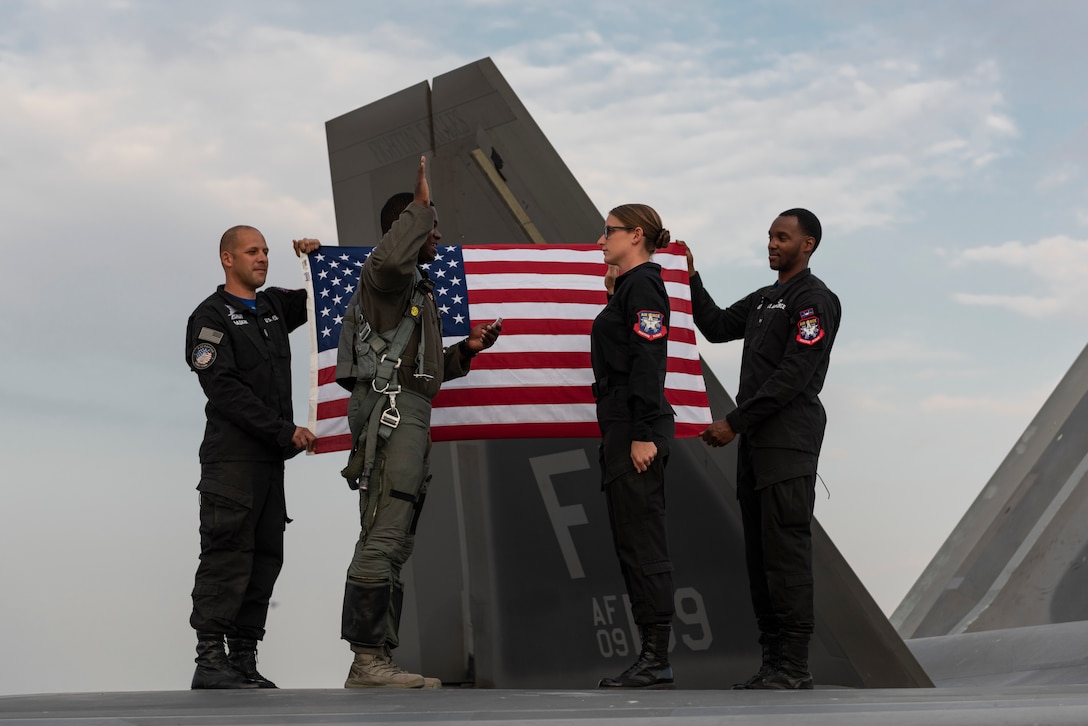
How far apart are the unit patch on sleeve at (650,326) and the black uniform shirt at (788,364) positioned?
392 mm

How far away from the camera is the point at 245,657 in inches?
158

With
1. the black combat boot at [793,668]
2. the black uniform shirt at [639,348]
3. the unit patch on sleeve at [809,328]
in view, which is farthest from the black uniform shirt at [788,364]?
the black combat boot at [793,668]

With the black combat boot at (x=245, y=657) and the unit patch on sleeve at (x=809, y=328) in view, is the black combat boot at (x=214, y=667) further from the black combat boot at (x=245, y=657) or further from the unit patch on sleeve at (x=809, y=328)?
the unit patch on sleeve at (x=809, y=328)

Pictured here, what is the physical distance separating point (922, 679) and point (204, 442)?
8.90 ft

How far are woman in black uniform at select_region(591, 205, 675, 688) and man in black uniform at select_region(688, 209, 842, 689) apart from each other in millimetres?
326

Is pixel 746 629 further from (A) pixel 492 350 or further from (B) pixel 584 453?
(A) pixel 492 350

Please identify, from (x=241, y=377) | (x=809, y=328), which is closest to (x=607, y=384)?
(x=809, y=328)

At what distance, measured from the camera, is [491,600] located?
4.37 meters

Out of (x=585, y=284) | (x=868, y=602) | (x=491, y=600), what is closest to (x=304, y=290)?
(x=585, y=284)

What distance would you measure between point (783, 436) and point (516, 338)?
1.33 meters

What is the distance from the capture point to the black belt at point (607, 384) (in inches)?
155

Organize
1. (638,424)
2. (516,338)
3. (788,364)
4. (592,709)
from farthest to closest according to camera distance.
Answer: (516,338), (788,364), (638,424), (592,709)

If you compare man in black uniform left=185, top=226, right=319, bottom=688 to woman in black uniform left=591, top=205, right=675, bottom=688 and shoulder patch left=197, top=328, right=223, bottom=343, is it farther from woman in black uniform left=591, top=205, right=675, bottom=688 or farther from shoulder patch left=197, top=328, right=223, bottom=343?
woman in black uniform left=591, top=205, right=675, bottom=688

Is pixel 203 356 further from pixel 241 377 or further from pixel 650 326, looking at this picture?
pixel 650 326
